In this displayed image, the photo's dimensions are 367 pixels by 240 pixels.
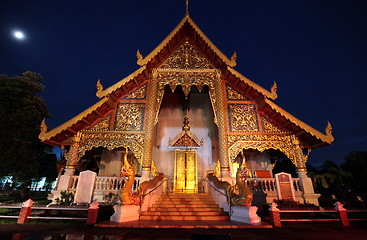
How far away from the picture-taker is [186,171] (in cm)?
916

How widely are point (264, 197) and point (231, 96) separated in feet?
15.0

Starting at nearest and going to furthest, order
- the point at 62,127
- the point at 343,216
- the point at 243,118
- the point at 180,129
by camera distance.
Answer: the point at 343,216 → the point at 62,127 → the point at 243,118 → the point at 180,129

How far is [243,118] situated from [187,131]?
9.89 ft

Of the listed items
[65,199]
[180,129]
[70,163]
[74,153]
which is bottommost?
[65,199]

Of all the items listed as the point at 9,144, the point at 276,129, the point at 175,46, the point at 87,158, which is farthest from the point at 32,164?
the point at 276,129

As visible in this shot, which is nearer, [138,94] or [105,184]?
[105,184]

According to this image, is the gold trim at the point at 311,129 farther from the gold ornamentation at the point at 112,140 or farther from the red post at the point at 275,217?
the gold ornamentation at the point at 112,140

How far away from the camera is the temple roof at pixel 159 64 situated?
6898mm

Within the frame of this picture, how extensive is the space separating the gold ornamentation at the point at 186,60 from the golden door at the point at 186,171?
4608mm

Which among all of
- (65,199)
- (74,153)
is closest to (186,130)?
(74,153)

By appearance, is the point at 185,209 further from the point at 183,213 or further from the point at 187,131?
the point at 187,131

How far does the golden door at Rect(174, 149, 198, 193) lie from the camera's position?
8.89 metres

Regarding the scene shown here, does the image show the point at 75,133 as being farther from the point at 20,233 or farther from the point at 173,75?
the point at 173,75

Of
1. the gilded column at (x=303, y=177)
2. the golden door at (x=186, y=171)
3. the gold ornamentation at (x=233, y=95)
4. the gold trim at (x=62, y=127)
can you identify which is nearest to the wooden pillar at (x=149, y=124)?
the gold trim at (x=62, y=127)
